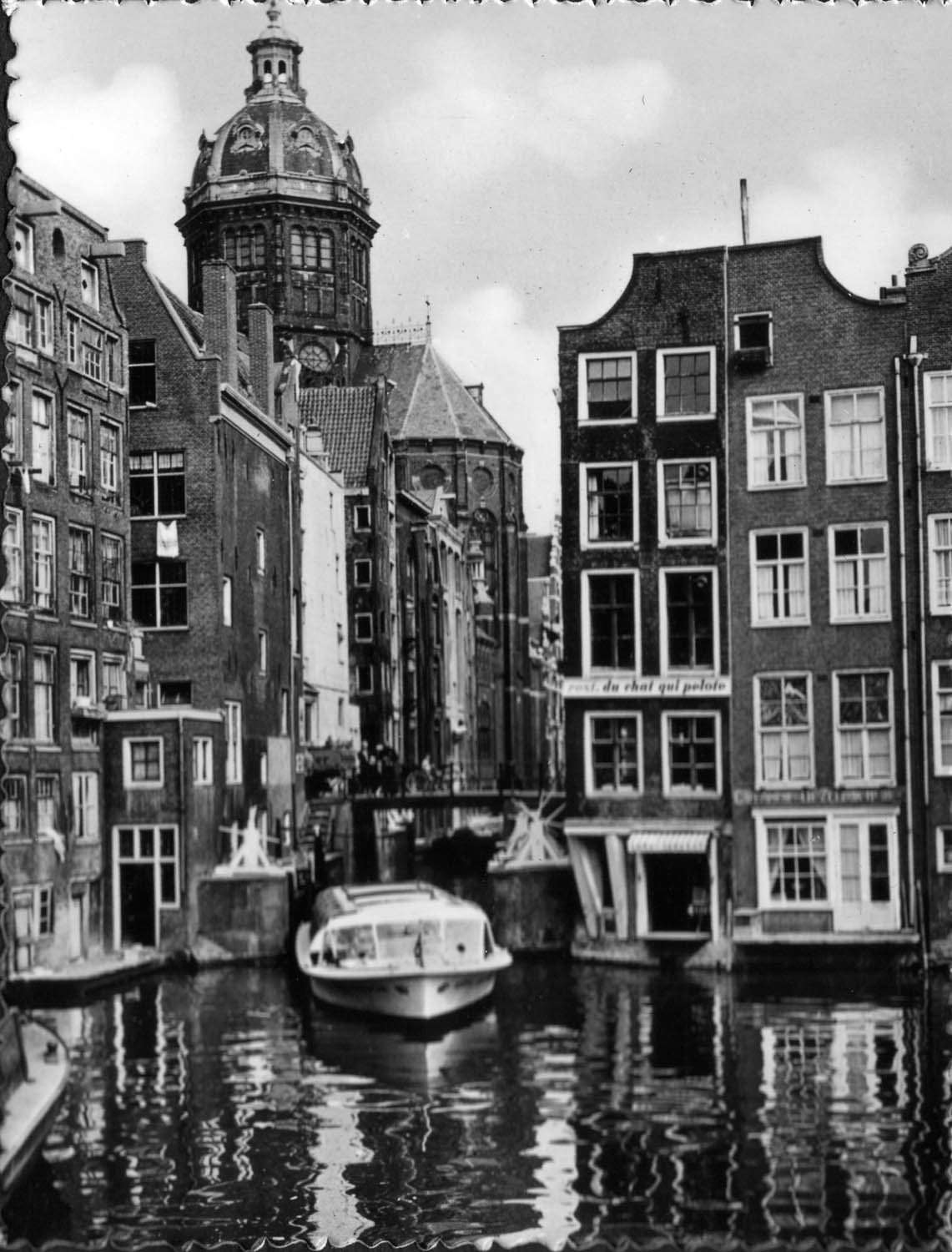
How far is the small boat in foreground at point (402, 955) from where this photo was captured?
76.8 ft

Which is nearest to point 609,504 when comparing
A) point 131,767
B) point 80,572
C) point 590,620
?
point 590,620

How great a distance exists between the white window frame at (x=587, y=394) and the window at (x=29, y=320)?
19.5 feet

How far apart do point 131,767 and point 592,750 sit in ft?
18.6

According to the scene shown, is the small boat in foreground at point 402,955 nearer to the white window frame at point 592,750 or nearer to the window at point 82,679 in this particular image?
the white window frame at point 592,750

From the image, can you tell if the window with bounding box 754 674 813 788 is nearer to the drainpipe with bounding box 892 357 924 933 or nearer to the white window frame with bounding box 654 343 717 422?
the drainpipe with bounding box 892 357 924 933

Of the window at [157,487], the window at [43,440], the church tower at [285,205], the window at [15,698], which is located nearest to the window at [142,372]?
the window at [157,487]

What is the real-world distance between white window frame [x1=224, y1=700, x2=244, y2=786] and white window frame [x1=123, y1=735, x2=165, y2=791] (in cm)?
234

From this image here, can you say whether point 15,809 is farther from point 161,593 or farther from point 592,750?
point 592,750

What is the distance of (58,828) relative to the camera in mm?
16453

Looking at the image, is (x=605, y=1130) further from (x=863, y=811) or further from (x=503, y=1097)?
(x=863, y=811)

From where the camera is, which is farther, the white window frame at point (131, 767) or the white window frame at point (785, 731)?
the white window frame at point (785, 731)

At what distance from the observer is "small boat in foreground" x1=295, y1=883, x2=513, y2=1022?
76.8ft

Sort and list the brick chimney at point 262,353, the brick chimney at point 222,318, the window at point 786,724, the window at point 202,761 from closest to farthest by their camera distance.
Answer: the window at point 786,724 → the brick chimney at point 222,318 → the brick chimney at point 262,353 → the window at point 202,761

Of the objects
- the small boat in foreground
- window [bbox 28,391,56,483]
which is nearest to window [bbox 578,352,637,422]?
window [bbox 28,391,56,483]
